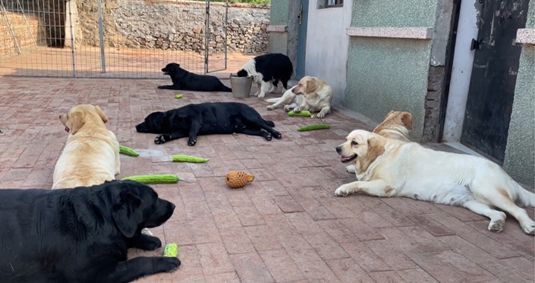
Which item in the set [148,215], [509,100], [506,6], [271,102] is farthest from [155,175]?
[271,102]

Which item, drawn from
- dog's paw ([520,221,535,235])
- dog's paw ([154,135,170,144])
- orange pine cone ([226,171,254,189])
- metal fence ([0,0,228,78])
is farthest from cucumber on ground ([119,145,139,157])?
metal fence ([0,0,228,78])

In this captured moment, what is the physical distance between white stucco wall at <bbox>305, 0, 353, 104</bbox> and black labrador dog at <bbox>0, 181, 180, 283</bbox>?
21.5ft

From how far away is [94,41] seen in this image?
2130 cm

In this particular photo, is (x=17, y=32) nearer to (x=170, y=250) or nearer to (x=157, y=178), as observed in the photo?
(x=157, y=178)

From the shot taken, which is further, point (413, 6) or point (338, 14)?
point (338, 14)

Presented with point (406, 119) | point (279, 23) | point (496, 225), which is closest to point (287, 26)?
point (279, 23)

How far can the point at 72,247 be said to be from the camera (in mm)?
2582

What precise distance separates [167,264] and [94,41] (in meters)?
20.3

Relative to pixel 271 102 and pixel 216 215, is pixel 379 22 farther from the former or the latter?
pixel 216 215

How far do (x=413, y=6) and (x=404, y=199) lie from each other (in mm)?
3116

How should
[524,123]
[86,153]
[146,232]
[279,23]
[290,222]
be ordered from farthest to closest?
[279,23] < [524,123] < [86,153] < [290,222] < [146,232]

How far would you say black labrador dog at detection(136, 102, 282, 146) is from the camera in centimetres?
630

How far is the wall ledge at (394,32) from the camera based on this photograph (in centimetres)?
598

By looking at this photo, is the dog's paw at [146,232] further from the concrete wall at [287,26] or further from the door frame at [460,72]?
the concrete wall at [287,26]
